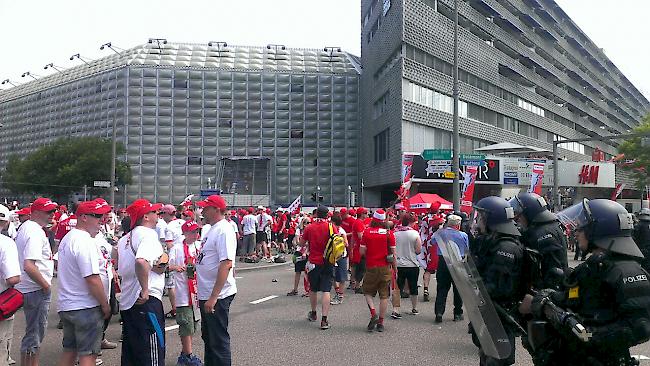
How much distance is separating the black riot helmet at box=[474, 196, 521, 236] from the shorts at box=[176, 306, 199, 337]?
Answer: 3551mm

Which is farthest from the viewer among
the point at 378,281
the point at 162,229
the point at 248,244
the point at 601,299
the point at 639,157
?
the point at 639,157

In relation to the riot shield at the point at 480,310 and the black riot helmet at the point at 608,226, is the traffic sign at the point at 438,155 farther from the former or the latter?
the black riot helmet at the point at 608,226

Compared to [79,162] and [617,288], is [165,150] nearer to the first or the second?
[79,162]

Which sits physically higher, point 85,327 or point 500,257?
point 500,257

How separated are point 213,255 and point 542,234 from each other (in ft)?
10.3

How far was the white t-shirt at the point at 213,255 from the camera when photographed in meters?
5.57

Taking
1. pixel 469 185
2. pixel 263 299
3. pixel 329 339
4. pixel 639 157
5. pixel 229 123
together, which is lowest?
pixel 263 299

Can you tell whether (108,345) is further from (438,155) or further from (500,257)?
(438,155)

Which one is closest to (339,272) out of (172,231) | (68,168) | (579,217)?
(172,231)

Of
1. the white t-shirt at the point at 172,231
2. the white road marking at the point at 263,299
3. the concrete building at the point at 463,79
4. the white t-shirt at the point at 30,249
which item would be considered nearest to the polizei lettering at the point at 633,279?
the white t-shirt at the point at 30,249

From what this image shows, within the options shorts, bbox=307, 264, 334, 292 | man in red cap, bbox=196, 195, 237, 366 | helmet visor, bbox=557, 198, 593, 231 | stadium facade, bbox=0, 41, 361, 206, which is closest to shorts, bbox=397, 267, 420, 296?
shorts, bbox=307, 264, 334, 292

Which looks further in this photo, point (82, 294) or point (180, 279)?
point (180, 279)

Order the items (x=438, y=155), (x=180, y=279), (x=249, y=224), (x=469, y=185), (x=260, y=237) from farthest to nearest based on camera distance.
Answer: (x=438, y=155) → (x=469, y=185) → (x=260, y=237) → (x=249, y=224) → (x=180, y=279)

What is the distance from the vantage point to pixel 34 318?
19.2ft
